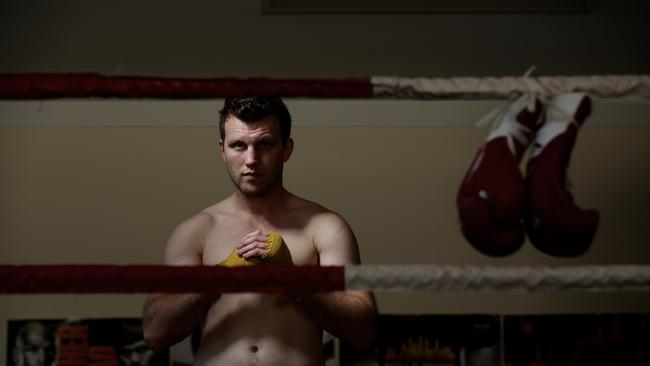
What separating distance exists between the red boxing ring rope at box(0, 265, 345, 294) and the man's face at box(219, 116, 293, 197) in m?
0.60

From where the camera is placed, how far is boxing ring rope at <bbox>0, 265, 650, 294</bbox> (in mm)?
1163

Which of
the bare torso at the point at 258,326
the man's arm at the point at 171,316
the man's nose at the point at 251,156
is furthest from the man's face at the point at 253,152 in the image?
the man's arm at the point at 171,316

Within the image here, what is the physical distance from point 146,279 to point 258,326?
1.93 feet

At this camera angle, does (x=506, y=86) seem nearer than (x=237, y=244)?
Yes

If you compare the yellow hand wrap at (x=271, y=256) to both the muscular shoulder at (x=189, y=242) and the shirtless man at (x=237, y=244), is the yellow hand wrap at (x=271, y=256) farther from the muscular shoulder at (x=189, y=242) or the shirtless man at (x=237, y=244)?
the muscular shoulder at (x=189, y=242)

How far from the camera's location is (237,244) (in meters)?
1.64

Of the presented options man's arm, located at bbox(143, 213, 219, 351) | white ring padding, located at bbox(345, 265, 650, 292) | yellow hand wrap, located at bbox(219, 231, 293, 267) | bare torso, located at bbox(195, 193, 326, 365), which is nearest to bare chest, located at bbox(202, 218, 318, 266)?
bare torso, located at bbox(195, 193, 326, 365)

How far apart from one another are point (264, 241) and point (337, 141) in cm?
146

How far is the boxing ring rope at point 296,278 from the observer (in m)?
1.16

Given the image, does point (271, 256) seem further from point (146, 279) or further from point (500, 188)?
point (500, 188)

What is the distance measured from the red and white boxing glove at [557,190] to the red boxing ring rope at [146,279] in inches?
14.6

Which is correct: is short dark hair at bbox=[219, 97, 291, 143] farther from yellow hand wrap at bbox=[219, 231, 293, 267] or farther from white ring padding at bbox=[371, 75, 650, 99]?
white ring padding at bbox=[371, 75, 650, 99]

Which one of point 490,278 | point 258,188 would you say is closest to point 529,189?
point 490,278

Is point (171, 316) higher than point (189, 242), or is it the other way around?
point (189, 242)
